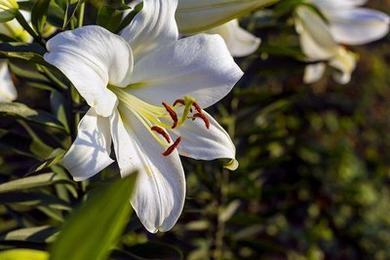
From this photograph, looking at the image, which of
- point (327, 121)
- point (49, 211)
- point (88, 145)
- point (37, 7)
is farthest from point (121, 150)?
point (327, 121)

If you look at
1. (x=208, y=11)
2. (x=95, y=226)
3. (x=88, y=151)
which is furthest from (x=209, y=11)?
(x=95, y=226)

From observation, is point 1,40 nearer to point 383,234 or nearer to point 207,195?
point 207,195

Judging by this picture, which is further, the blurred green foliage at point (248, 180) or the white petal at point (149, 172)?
the blurred green foliage at point (248, 180)

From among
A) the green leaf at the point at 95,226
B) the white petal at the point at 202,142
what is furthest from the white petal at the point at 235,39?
the green leaf at the point at 95,226

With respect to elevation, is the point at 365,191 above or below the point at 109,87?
below

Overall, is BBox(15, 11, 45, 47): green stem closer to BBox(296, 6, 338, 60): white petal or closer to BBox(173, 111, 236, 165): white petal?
BBox(173, 111, 236, 165): white petal

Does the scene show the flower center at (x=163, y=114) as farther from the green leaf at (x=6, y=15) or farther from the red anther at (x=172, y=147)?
the green leaf at (x=6, y=15)
